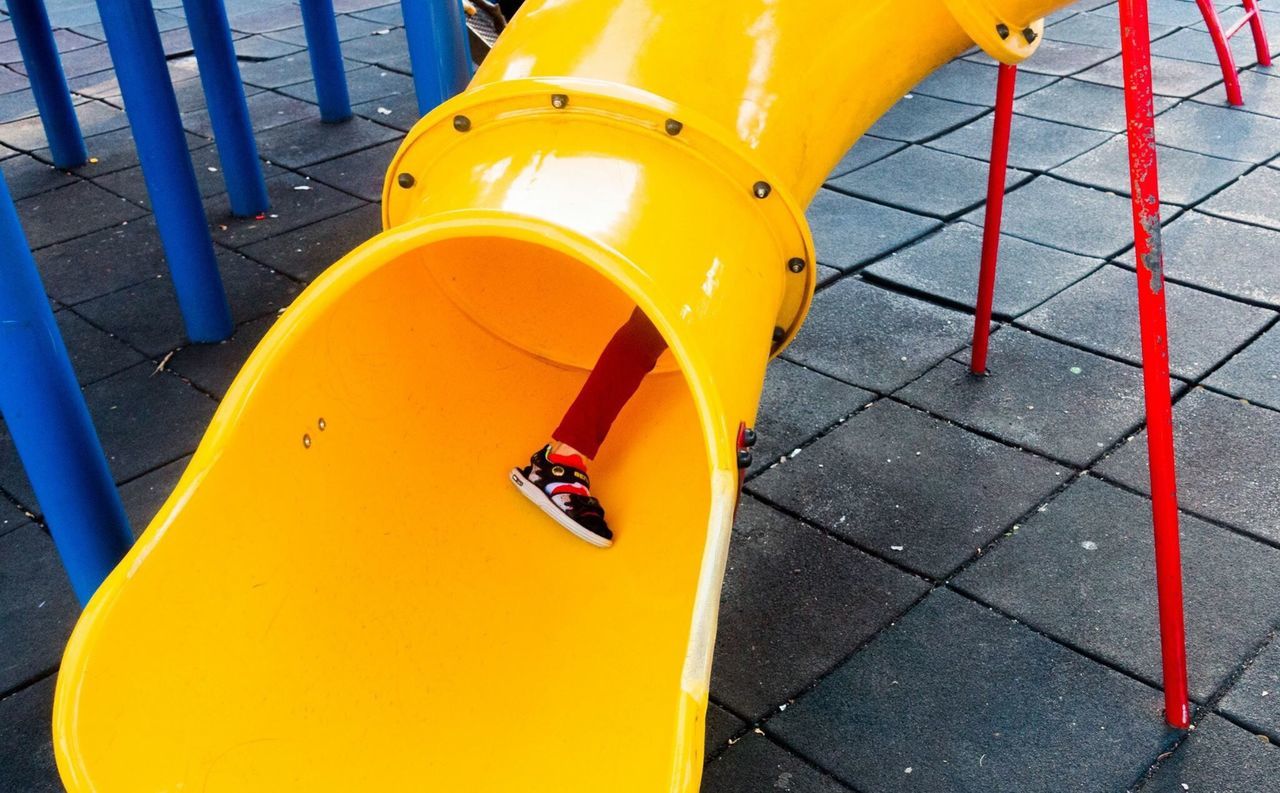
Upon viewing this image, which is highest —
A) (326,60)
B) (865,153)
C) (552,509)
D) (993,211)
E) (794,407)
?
(993,211)

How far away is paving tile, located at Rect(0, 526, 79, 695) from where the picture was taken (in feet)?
6.54

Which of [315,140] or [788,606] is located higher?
[788,606]

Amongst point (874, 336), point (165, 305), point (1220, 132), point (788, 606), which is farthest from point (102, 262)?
point (1220, 132)

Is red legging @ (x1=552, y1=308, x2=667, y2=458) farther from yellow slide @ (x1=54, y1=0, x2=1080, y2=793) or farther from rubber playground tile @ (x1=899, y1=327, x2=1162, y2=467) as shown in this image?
rubber playground tile @ (x1=899, y1=327, x2=1162, y2=467)

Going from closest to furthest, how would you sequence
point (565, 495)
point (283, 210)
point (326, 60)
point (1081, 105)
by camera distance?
point (565, 495), point (283, 210), point (326, 60), point (1081, 105)

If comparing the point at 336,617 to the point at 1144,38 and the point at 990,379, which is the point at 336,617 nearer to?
the point at 1144,38

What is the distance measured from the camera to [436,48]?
2359 mm

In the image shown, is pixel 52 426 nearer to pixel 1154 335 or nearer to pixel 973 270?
pixel 1154 335

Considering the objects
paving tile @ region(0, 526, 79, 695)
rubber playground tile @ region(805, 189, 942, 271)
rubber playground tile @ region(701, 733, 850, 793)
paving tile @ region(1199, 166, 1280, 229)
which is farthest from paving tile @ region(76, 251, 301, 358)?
paving tile @ region(1199, 166, 1280, 229)

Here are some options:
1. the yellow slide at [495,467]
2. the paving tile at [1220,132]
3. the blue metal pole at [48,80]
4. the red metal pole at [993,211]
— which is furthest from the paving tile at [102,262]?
the paving tile at [1220,132]

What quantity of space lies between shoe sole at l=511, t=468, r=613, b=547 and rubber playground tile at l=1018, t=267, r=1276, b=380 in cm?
145

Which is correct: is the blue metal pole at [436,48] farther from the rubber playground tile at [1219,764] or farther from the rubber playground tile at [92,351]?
the rubber playground tile at [1219,764]

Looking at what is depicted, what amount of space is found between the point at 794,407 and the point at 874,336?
0.41m

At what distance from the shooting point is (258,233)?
11.6 feet
